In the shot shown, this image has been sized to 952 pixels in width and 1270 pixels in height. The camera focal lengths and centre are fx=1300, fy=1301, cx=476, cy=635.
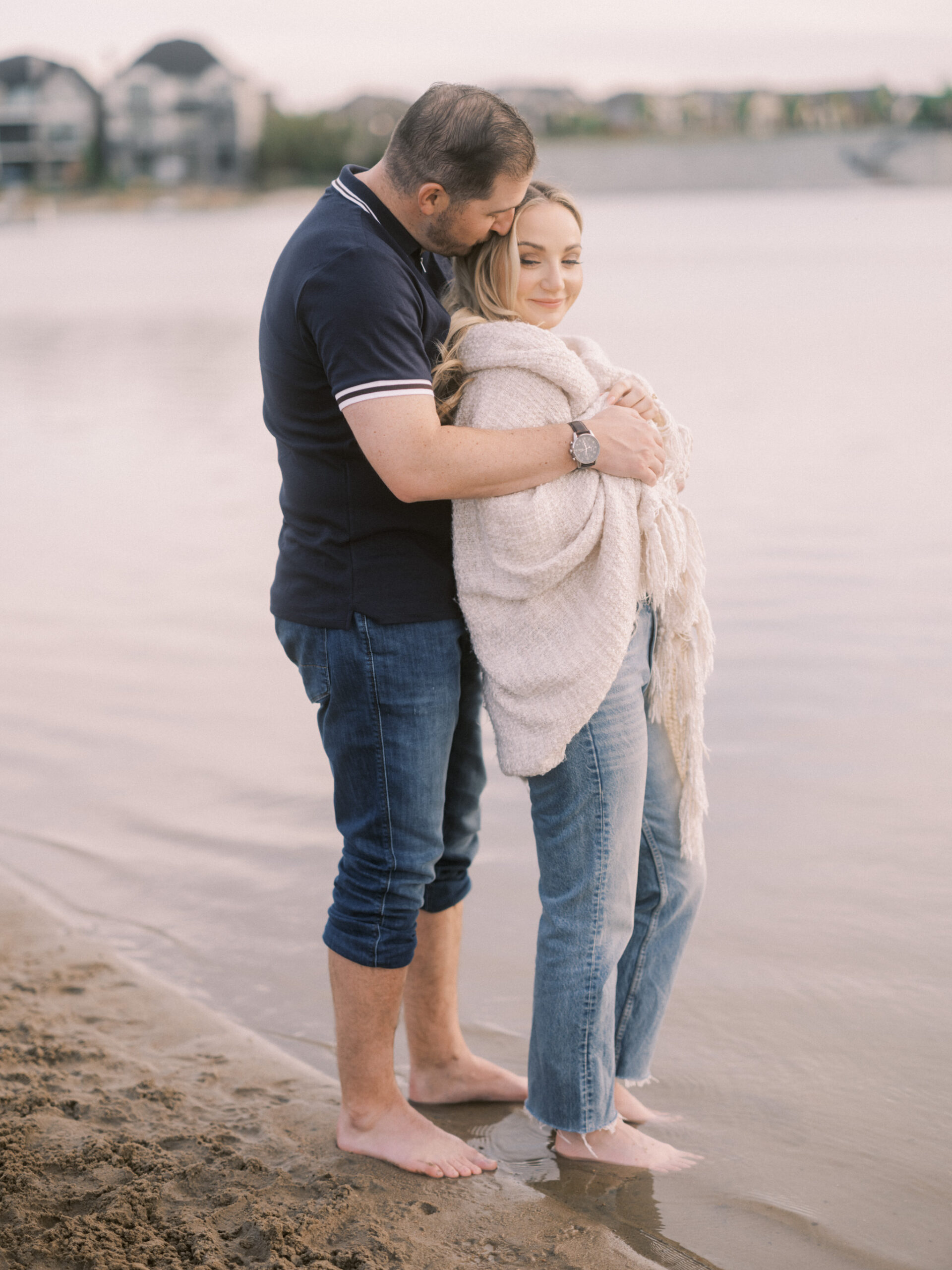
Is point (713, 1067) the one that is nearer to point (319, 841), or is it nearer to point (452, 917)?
point (452, 917)

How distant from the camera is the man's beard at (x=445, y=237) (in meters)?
1.99

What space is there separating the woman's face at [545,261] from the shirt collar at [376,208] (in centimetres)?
22

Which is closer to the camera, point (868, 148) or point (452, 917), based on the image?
point (452, 917)

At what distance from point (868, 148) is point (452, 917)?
69.5 metres

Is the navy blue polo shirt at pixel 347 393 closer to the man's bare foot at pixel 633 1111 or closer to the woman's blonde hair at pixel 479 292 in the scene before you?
the woman's blonde hair at pixel 479 292

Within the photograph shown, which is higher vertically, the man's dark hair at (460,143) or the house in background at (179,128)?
the house in background at (179,128)

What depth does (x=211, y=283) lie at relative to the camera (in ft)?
83.1

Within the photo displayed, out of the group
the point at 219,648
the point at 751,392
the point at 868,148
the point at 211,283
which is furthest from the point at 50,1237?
the point at 868,148

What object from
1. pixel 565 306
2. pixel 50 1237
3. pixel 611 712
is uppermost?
pixel 565 306

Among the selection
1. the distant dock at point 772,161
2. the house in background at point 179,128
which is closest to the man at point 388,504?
the distant dock at point 772,161

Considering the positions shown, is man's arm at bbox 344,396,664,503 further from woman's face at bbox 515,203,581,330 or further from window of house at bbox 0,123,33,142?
window of house at bbox 0,123,33,142

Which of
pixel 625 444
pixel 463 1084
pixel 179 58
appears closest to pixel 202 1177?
pixel 463 1084

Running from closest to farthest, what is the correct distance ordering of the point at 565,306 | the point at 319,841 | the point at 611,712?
the point at 611,712, the point at 565,306, the point at 319,841

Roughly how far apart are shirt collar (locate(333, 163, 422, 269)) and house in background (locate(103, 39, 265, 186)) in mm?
82822
